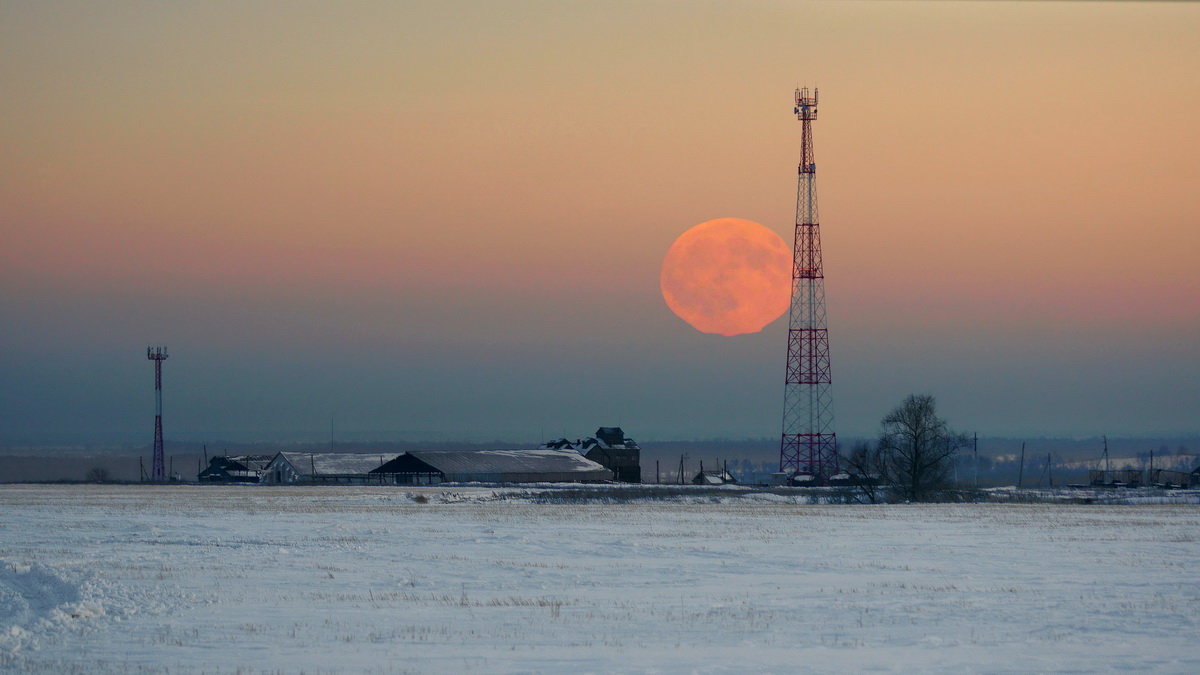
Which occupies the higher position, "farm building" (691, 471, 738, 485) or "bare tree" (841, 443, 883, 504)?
"bare tree" (841, 443, 883, 504)

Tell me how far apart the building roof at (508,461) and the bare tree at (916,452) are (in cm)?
4970

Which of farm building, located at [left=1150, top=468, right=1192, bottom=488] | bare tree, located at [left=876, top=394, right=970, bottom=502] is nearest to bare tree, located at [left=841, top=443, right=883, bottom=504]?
bare tree, located at [left=876, top=394, right=970, bottom=502]

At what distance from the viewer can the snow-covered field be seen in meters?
20.3

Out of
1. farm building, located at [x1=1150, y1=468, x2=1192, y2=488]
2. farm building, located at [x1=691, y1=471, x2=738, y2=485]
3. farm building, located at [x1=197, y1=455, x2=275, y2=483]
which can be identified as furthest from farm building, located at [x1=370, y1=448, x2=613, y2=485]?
farm building, located at [x1=1150, y1=468, x2=1192, y2=488]

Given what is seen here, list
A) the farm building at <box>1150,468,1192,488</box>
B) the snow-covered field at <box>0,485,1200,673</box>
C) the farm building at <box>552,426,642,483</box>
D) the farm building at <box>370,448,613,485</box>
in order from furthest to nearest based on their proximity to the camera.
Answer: the farm building at <box>552,426,642,483</box> < the farm building at <box>1150,468,1192,488</box> < the farm building at <box>370,448,613,485</box> < the snow-covered field at <box>0,485,1200,673</box>

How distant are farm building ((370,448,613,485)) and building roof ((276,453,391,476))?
410 cm

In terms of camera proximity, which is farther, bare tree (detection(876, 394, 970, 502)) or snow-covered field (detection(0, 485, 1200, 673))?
bare tree (detection(876, 394, 970, 502))

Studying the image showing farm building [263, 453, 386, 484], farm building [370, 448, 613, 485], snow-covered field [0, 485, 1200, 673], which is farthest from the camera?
farm building [263, 453, 386, 484]

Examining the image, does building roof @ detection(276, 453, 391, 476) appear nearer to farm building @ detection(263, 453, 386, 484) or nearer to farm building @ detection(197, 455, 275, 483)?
farm building @ detection(263, 453, 386, 484)

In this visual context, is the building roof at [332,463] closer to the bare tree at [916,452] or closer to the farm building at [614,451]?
the farm building at [614,451]

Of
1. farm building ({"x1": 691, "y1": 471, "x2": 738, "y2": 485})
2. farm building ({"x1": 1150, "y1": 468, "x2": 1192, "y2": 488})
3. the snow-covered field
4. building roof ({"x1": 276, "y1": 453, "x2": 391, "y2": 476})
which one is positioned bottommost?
farm building ({"x1": 691, "y1": 471, "x2": 738, "y2": 485})

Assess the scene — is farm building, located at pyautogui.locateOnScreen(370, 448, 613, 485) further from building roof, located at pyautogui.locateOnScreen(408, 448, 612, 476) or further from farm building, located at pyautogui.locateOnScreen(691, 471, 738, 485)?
farm building, located at pyautogui.locateOnScreen(691, 471, 738, 485)

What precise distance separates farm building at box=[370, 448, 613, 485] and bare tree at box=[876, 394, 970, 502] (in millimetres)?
48449

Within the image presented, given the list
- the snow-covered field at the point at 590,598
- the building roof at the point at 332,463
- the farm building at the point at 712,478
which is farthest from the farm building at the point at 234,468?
the snow-covered field at the point at 590,598
